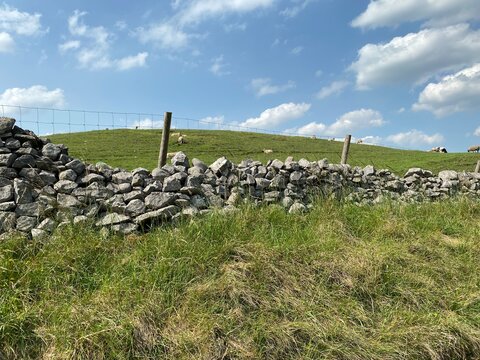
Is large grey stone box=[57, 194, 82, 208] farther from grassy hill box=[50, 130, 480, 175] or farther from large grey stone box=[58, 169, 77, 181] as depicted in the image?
grassy hill box=[50, 130, 480, 175]

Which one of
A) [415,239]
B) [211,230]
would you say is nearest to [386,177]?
[415,239]

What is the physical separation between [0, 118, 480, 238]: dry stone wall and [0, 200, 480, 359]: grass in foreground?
1.23 feet

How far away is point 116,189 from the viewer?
5852mm

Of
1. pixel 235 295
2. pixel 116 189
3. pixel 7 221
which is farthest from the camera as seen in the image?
pixel 116 189

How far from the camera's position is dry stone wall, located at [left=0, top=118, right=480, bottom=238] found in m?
5.21

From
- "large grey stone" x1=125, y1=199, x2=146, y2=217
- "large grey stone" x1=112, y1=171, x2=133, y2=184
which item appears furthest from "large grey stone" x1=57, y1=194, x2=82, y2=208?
"large grey stone" x1=112, y1=171, x2=133, y2=184

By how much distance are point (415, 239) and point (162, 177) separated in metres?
3.99

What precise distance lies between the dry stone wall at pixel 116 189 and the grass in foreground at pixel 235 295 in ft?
1.23

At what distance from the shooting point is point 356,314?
423cm

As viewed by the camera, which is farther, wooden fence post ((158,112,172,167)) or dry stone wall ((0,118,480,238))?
wooden fence post ((158,112,172,167))

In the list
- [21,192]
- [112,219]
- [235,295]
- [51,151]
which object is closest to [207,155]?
[51,151]

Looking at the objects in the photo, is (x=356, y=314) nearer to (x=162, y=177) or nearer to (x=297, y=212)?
(x=297, y=212)

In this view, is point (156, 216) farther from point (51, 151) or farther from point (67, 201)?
point (51, 151)

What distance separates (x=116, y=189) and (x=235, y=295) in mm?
2662
